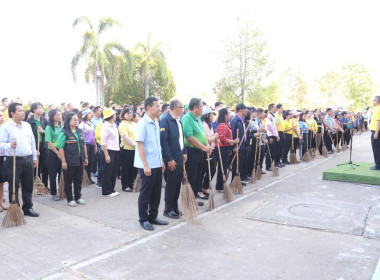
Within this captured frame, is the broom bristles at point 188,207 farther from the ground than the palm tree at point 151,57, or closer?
closer

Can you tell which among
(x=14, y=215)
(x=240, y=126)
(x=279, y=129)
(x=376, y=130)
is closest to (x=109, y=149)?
(x=14, y=215)

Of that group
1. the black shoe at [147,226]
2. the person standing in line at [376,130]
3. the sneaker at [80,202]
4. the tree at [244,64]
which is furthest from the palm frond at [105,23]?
the black shoe at [147,226]

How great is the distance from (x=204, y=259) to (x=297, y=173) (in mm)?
6374

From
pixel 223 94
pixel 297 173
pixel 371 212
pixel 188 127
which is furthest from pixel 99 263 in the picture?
pixel 223 94

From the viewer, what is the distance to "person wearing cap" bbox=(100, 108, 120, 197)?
265 inches

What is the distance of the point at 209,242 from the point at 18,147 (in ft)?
10.9

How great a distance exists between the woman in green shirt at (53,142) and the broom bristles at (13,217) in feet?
5.18

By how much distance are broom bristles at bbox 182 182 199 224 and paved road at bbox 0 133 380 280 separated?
0.52ft

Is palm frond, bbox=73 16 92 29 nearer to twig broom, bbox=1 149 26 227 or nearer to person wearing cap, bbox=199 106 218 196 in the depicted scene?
person wearing cap, bbox=199 106 218 196

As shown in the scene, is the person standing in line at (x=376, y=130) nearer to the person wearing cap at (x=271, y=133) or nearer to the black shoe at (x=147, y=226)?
the person wearing cap at (x=271, y=133)

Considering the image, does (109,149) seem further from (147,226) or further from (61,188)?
(147,226)

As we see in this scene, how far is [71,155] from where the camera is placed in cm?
602

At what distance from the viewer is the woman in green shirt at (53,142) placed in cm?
642

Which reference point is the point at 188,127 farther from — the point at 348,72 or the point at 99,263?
the point at 348,72
